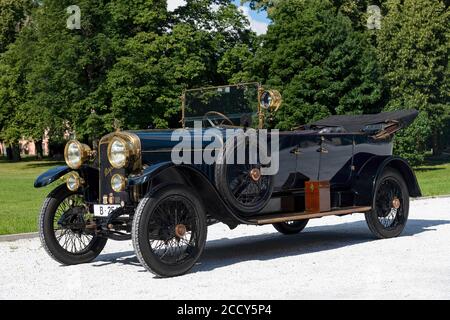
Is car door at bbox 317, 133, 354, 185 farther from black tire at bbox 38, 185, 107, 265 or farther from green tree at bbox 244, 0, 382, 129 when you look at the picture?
green tree at bbox 244, 0, 382, 129

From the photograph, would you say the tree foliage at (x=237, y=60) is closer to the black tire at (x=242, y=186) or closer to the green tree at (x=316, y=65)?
the green tree at (x=316, y=65)

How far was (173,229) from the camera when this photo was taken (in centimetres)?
735

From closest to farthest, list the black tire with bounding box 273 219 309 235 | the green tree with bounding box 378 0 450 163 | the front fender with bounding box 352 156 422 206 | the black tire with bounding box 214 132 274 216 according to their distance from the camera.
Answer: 1. the black tire with bounding box 214 132 274 216
2. the front fender with bounding box 352 156 422 206
3. the black tire with bounding box 273 219 309 235
4. the green tree with bounding box 378 0 450 163

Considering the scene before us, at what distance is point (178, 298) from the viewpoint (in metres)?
5.99

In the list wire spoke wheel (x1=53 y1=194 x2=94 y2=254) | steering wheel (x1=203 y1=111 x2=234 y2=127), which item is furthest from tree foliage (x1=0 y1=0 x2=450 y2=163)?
wire spoke wheel (x1=53 y1=194 x2=94 y2=254)

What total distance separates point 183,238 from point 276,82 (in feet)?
92.7

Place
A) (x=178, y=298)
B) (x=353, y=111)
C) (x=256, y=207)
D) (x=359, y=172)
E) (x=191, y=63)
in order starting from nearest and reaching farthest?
(x=178, y=298)
(x=256, y=207)
(x=359, y=172)
(x=353, y=111)
(x=191, y=63)

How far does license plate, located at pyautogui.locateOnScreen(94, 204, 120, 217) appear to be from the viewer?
25.4 feet

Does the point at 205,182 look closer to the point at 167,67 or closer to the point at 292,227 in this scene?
the point at 292,227

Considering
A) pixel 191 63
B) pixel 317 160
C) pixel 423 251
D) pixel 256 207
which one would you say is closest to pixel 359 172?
pixel 317 160

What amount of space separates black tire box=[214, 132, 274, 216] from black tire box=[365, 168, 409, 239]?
2090mm

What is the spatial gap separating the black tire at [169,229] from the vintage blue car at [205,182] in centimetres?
1

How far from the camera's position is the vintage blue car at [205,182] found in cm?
739
